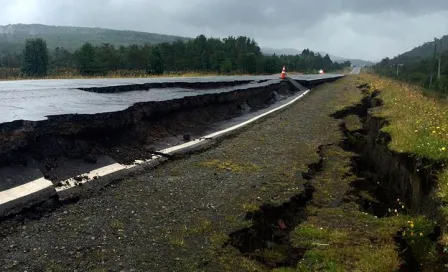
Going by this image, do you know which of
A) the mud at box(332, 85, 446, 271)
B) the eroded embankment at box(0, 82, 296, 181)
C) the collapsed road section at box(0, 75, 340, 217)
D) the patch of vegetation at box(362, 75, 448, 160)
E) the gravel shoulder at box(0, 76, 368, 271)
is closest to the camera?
the gravel shoulder at box(0, 76, 368, 271)

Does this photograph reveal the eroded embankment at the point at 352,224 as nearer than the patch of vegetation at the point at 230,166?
Yes

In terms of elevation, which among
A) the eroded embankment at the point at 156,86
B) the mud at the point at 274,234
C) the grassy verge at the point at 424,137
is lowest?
the mud at the point at 274,234

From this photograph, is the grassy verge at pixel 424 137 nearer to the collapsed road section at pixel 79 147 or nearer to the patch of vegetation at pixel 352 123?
the patch of vegetation at pixel 352 123

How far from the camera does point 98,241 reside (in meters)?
3.96

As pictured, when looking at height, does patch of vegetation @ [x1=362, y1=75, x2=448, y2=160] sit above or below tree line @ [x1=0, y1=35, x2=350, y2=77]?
below

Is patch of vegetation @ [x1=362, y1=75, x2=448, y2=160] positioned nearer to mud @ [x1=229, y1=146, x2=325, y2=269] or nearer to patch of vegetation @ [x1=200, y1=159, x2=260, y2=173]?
mud @ [x1=229, y1=146, x2=325, y2=269]

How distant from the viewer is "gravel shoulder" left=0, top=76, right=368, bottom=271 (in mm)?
3680

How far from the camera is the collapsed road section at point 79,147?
17.0 feet

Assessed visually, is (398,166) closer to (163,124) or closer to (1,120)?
(163,124)

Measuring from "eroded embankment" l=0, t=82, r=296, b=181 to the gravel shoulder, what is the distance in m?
1.15

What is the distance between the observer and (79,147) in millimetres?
6840

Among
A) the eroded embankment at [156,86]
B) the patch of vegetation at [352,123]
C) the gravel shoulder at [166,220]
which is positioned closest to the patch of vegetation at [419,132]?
the patch of vegetation at [352,123]

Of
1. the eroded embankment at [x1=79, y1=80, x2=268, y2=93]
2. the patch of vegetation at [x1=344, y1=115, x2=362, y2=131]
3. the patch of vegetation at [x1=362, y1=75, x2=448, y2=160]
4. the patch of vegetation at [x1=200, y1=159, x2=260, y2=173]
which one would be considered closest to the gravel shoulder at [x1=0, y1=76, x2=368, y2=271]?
the patch of vegetation at [x1=200, y1=159, x2=260, y2=173]

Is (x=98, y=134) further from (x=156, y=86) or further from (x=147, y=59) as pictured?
(x=147, y=59)
